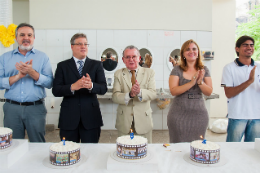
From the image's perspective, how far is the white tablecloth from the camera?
1.34 m

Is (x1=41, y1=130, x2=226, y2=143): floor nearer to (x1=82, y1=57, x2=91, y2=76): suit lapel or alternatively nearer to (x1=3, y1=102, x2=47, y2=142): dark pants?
(x1=3, y1=102, x2=47, y2=142): dark pants

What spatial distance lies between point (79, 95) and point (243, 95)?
1.71 meters

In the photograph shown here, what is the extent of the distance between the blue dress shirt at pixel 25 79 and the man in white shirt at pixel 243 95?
77.2 inches

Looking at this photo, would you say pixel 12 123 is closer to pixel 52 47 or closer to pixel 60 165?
pixel 60 165

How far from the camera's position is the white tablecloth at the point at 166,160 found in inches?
52.7

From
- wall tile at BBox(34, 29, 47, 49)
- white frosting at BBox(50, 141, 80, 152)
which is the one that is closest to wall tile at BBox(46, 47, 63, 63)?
wall tile at BBox(34, 29, 47, 49)

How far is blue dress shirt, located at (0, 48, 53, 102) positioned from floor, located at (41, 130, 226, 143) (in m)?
2.01

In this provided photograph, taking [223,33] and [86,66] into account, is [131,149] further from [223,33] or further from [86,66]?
[223,33]

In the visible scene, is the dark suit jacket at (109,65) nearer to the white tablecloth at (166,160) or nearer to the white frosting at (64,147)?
the white tablecloth at (166,160)

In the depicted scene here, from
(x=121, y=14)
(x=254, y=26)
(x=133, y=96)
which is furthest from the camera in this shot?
(x=254, y=26)

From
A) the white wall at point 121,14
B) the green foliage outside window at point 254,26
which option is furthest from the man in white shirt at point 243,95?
the green foliage outside window at point 254,26

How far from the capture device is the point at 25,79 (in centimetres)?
241

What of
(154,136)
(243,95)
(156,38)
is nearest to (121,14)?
(156,38)

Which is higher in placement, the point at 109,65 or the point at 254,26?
the point at 254,26
